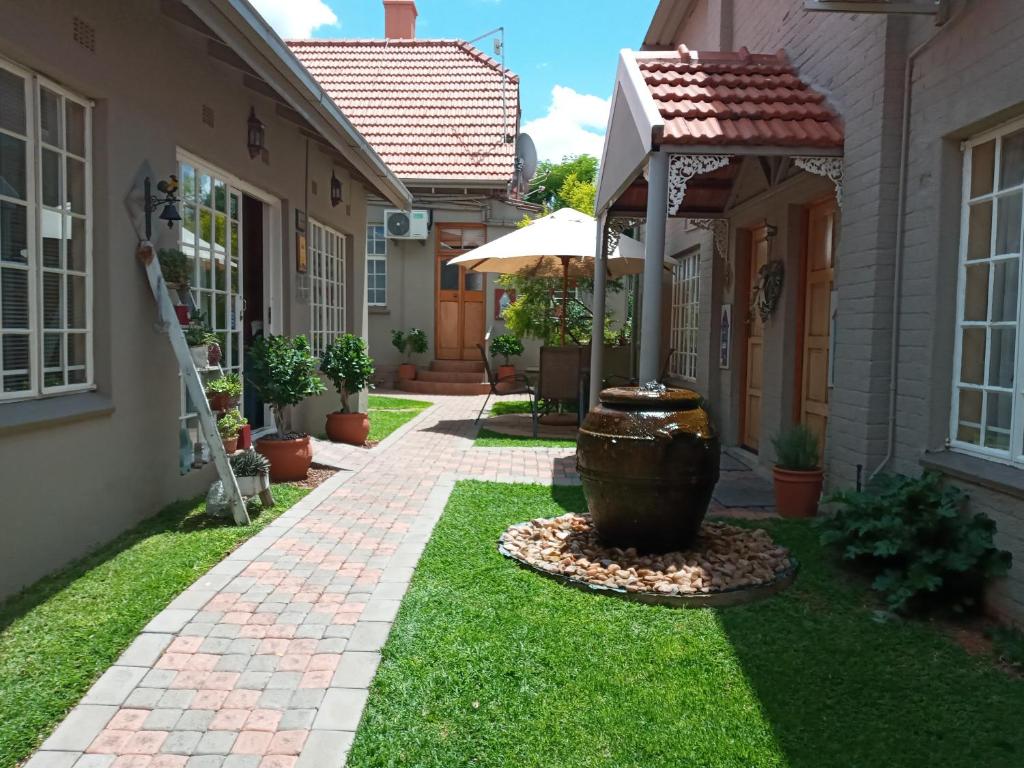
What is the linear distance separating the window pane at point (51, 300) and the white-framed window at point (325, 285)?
14.2 feet

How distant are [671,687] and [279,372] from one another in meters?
4.24

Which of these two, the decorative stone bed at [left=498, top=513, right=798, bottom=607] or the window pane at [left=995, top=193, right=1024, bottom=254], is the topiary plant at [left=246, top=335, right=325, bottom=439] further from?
the window pane at [left=995, top=193, right=1024, bottom=254]

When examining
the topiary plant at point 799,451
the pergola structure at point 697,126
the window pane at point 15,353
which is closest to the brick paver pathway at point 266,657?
the window pane at point 15,353

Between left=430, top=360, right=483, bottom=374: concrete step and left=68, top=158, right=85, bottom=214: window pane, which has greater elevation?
left=68, top=158, right=85, bottom=214: window pane

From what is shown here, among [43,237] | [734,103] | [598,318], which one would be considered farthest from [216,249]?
[734,103]

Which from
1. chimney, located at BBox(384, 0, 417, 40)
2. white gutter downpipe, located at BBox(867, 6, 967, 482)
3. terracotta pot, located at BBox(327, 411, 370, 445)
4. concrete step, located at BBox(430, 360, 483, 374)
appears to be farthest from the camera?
chimney, located at BBox(384, 0, 417, 40)

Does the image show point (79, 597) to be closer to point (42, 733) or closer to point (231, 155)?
point (42, 733)

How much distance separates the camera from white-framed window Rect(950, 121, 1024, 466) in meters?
3.76

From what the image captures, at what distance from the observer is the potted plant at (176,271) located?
489 cm

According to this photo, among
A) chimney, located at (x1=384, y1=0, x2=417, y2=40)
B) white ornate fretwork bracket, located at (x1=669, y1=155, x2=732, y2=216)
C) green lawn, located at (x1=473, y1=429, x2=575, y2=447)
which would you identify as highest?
chimney, located at (x1=384, y1=0, x2=417, y2=40)

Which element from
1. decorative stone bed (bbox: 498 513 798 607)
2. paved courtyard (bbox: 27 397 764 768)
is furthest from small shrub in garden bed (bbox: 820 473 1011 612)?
paved courtyard (bbox: 27 397 764 768)

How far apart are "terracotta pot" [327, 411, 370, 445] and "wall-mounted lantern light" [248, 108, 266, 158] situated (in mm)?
2892

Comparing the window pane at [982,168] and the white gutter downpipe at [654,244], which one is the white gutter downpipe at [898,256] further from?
the white gutter downpipe at [654,244]

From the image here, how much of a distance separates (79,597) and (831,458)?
15.0ft
